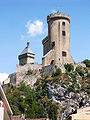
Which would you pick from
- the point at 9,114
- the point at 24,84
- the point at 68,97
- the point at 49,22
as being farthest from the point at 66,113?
the point at 9,114

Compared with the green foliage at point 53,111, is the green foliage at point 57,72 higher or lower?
higher

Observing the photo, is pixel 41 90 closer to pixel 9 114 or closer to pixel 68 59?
pixel 68 59

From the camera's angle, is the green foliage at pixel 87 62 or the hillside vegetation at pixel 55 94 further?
the green foliage at pixel 87 62

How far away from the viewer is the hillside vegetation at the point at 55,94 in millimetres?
57362

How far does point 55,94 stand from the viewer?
203 ft

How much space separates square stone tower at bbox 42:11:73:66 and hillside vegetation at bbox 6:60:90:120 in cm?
364

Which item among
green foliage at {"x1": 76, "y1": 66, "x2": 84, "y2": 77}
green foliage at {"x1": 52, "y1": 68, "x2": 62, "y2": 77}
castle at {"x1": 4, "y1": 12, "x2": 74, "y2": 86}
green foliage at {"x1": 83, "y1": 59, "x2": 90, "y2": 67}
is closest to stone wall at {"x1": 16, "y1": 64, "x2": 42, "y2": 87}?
castle at {"x1": 4, "y1": 12, "x2": 74, "y2": 86}

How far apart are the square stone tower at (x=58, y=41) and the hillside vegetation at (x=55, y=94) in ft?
12.0

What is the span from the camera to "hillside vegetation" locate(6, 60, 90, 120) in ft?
188

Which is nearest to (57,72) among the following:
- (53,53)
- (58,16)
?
(53,53)

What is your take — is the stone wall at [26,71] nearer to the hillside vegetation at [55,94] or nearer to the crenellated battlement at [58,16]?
the hillside vegetation at [55,94]

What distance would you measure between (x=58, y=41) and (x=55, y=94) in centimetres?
1310

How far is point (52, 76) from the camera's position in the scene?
6475 centimetres

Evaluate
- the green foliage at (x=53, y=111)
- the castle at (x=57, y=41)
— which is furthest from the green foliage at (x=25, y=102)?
the castle at (x=57, y=41)
